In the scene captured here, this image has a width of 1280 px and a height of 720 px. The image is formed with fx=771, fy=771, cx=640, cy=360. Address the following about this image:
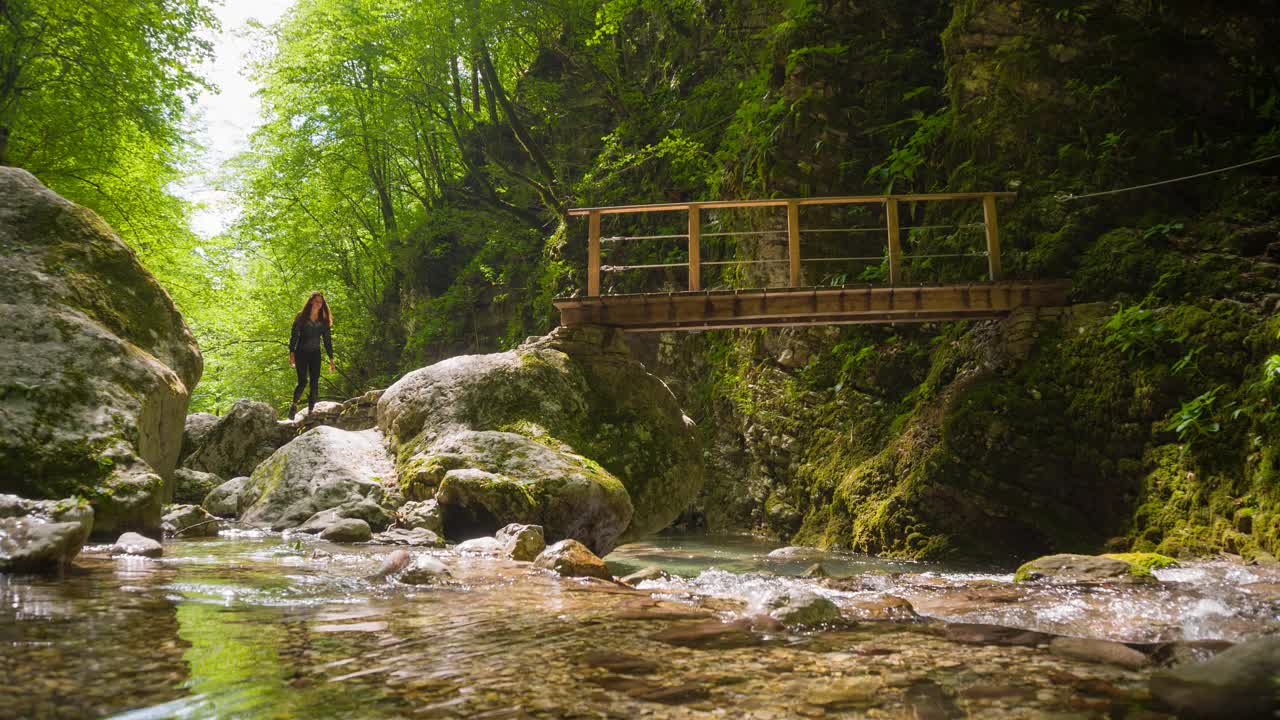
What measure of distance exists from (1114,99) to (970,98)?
5.38ft

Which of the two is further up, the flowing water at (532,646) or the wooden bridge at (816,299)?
the wooden bridge at (816,299)

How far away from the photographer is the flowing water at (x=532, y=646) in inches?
81.0

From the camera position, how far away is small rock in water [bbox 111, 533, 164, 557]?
5.05 m

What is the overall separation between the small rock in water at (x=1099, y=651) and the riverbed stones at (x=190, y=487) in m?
9.87

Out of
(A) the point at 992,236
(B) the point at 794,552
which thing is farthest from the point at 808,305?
(B) the point at 794,552

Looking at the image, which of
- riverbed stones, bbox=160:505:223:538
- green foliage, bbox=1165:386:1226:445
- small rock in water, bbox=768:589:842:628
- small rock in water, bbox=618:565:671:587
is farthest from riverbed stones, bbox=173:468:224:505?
green foliage, bbox=1165:386:1226:445

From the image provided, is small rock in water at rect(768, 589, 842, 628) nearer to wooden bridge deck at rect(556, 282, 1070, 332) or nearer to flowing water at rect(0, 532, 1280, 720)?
flowing water at rect(0, 532, 1280, 720)

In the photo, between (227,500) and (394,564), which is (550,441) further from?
(227,500)

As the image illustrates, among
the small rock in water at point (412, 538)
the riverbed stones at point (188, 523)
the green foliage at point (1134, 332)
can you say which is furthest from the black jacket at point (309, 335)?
the green foliage at point (1134, 332)

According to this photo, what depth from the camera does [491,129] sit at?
2039 cm

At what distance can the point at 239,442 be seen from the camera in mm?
12344

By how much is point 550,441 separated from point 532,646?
17.1 feet

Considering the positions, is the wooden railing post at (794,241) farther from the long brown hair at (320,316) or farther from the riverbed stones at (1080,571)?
the long brown hair at (320,316)

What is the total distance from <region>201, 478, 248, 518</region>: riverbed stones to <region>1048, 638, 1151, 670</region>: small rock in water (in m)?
8.18
